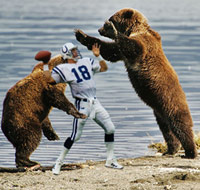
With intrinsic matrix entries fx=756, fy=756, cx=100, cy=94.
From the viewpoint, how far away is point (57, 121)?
13.2 metres

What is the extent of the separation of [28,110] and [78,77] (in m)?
0.95

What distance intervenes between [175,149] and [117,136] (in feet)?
5.05

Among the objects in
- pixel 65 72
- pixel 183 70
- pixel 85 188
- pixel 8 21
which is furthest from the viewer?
pixel 8 21

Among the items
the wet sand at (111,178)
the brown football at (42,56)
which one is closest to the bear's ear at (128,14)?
the brown football at (42,56)

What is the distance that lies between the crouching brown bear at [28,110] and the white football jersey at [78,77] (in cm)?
42

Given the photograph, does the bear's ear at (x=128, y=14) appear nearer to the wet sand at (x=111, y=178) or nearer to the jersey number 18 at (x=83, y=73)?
the jersey number 18 at (x=83, y=73)

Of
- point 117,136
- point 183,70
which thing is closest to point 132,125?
point 117,136

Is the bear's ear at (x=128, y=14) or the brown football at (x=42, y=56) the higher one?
the bear's ear at (x=128, y=14)

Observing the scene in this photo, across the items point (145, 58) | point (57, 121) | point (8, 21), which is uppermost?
point (145, 58)

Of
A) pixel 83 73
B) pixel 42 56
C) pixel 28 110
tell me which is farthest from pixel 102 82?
pixel 83 73

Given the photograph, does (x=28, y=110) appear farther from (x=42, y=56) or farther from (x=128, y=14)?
(x=128, y=14)

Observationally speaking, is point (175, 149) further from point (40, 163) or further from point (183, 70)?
point (183, 70)

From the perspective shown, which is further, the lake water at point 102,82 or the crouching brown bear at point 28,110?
the lake water at point 102,82

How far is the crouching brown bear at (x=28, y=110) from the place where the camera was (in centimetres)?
955
